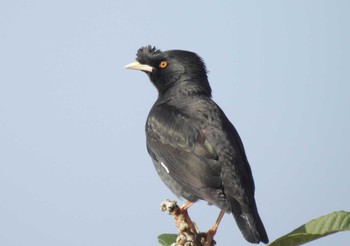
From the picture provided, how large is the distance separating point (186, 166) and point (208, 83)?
5.35 ft

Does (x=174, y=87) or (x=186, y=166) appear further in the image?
(x=174, y=87)

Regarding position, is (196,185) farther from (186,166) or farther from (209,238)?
(209,238)

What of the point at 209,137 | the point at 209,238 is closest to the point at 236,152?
the point at 209,137

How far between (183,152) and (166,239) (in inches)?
48.2

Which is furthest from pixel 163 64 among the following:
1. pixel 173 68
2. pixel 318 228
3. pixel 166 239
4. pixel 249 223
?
pixel 318 228

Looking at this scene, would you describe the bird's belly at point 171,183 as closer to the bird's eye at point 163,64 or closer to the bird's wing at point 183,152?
the bird's wing at point 183,152

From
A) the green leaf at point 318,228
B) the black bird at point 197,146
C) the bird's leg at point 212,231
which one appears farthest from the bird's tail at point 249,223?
the green leaf at point 318,228

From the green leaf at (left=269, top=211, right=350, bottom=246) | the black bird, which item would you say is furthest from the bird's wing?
the green leaf at (left=269, top=211, right=350, bottom=246)

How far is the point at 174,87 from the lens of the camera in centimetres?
593

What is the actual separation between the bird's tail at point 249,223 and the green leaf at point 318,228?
28.6 inches

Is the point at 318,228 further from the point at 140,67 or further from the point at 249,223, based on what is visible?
the point at 140,67

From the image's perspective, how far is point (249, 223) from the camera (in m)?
4.18

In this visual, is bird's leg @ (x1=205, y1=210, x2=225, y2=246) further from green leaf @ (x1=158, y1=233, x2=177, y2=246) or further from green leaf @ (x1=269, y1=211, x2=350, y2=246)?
green leaf @ (x1=269, y1=211, x2=350, y2=246)

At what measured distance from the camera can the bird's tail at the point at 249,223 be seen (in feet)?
13.3
